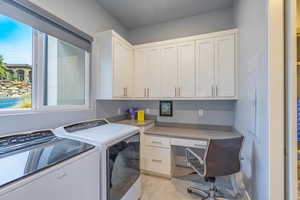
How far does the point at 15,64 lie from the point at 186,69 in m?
2.33

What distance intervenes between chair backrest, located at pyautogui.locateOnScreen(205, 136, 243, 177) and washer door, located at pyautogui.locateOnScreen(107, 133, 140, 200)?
869mm

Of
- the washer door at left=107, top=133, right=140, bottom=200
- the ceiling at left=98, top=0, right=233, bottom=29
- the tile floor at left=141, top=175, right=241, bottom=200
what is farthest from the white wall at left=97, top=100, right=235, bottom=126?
the ceiling at left=98, top=0, right=233, bottom=29

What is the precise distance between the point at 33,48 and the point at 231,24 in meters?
3.03

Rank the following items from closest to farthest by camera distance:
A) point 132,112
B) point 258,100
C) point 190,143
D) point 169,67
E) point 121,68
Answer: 1. point 258,100
2. point 190,143
3. point 121,68
4. point 169,67
5. point 132,112

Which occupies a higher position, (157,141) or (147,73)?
(147,73)

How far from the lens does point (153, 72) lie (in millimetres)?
2729

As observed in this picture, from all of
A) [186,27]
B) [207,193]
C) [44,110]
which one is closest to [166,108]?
[207,193]

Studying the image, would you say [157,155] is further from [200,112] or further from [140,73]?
[140,73]

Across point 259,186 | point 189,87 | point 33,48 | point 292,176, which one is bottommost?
point 259,186

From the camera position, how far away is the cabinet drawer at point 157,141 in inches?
90.2

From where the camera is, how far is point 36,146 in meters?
1.13

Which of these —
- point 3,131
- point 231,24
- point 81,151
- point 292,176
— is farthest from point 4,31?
point 231,24

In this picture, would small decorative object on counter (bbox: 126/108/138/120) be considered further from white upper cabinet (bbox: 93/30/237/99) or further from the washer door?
the washer door

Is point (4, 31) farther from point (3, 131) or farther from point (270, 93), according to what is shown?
point (270, 93)
